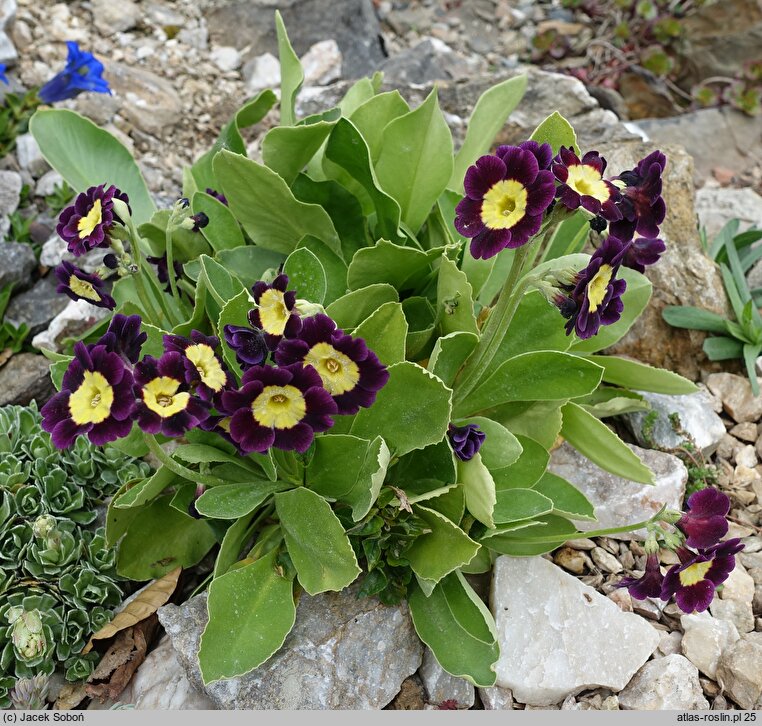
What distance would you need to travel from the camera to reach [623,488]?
278 cm

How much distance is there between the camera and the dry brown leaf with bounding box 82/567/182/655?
8.08ft

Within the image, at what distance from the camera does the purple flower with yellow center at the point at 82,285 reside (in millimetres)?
2348

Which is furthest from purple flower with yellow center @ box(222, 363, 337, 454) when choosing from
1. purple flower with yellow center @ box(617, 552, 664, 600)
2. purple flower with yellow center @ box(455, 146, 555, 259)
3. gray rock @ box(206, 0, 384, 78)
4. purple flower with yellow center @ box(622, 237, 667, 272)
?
gray rock @ box(206, 0, 384, 78)

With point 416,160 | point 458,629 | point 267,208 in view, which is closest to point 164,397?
point 267,208

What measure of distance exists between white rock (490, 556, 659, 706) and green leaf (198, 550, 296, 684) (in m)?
0.64

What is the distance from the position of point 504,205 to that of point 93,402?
1025mm

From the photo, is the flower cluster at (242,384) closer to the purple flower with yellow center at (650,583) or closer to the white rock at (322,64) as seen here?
the purple flower with yellow center at (650,583)

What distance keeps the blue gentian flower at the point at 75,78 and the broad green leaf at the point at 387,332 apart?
2.36 m

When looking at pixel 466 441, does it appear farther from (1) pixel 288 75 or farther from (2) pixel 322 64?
(2) pixel 322 64

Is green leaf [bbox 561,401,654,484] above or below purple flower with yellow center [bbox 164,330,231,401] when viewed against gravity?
below

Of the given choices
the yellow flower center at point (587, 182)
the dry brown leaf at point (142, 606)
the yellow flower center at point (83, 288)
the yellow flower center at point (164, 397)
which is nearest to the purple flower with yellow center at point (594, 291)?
the yellow flower center at point (587, 182)

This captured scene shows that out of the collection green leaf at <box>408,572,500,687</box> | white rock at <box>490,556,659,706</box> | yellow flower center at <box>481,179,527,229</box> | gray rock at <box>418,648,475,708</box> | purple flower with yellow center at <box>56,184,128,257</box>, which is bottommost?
gray rock at <box>418,648,475,708</box>

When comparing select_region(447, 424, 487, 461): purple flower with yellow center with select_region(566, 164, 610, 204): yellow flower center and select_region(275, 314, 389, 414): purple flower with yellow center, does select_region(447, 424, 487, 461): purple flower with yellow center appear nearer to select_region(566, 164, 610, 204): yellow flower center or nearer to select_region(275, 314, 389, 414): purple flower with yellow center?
select_region(275, 314, 389, 414): purple flower with yellow center

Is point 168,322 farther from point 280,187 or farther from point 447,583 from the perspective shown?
point 447,583
